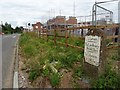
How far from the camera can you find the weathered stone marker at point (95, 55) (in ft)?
19.4

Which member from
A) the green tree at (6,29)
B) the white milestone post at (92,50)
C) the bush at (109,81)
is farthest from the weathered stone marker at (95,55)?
the green tree at (6,29)

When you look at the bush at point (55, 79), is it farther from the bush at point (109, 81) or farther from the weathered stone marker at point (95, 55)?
the bush at point (109, 81)

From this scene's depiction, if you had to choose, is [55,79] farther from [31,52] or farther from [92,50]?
[31,52]

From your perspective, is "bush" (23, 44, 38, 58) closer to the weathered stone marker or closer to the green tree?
the weathered stone marker

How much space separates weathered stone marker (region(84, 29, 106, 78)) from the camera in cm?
592

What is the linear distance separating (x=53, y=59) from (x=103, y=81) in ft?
10.3

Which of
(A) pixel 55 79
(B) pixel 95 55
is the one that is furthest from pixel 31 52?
(B) pixel 95 55

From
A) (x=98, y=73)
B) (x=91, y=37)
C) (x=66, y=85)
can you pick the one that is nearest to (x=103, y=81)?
(x=98, y=73)

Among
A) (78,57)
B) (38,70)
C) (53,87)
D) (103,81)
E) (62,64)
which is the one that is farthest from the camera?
(78,57)

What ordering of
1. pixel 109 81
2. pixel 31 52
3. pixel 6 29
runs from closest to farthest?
pixel 109 81 < pixel 31 52 < pixel 6 29

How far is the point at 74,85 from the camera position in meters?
5.75

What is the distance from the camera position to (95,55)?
19.7ft

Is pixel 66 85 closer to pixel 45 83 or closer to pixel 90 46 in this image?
pixel 45 83

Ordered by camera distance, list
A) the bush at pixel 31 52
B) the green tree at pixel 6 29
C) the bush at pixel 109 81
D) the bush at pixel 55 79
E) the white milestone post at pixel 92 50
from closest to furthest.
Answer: the bush at pixel 109 81
the bush at pixel 55 79
the white milestone post at pixel 92 50
the bush at pixel 31 52
the green tree at pixel 6 29
